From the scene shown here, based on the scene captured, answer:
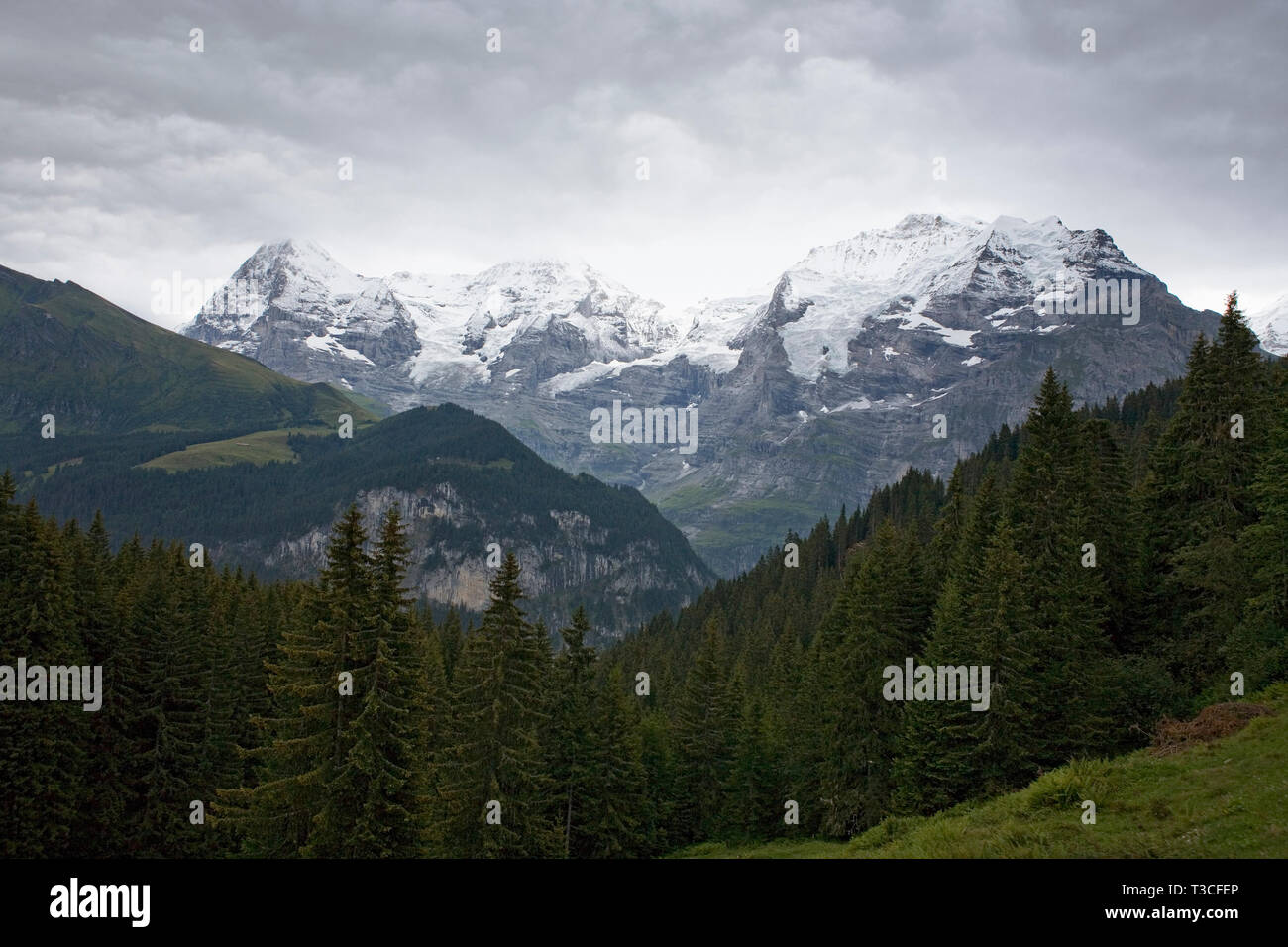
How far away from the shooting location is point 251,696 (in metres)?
56.1

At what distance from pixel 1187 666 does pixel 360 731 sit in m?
34.7

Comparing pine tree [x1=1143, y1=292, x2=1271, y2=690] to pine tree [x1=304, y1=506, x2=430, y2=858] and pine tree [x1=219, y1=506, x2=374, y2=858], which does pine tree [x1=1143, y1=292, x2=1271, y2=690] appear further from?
pine tree [x1=219, y1=506, x2=374, y2=858]

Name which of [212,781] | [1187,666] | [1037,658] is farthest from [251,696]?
[1187,666]

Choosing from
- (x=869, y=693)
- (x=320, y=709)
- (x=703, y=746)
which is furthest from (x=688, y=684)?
(x=320, y=709)

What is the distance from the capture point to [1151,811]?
63.0 feet

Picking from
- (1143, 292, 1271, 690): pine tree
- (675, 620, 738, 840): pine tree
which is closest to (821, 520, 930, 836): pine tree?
(1143, 292, 1271, 690): pine tree

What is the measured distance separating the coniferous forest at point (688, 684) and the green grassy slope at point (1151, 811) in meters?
9.97

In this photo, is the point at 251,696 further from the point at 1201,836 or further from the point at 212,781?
the point at 1201,836

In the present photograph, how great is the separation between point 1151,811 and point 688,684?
4352 centimetres

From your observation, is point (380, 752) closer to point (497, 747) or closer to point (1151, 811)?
point (497, 747)

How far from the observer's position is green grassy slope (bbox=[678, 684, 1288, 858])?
16984 millimetres

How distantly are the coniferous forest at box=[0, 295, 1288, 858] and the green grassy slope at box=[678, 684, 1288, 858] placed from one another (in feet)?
32.7

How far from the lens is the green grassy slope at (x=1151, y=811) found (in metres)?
17.0

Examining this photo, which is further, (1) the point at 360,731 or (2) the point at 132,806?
(2) the point at 132,806
